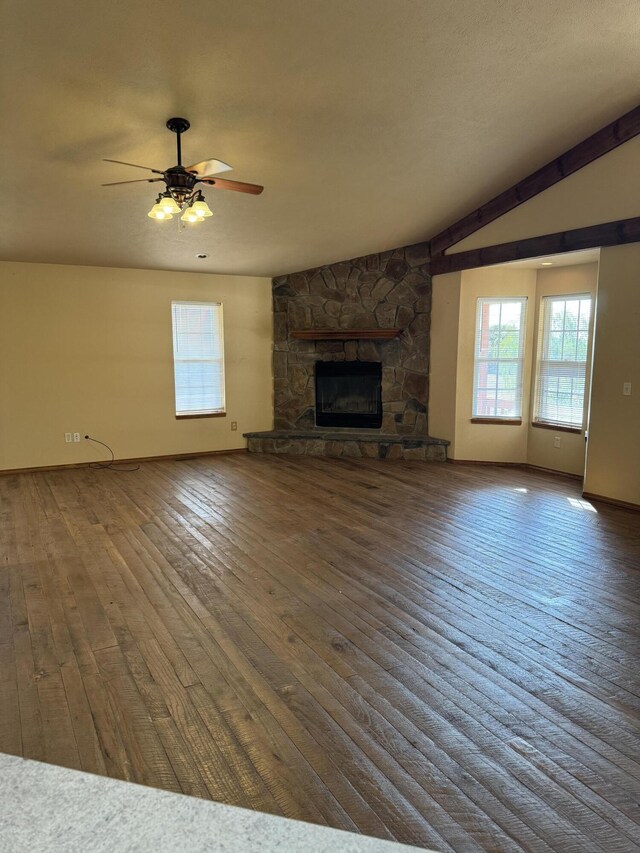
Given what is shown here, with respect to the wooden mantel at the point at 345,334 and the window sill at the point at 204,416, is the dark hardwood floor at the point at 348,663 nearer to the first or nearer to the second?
the window sill at the point at 204,416

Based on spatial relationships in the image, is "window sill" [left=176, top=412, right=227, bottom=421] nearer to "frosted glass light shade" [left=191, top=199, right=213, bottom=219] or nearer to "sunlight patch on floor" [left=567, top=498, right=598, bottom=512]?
"frosted glass light shade" [left=191, top=199, right=213, bottom=219]

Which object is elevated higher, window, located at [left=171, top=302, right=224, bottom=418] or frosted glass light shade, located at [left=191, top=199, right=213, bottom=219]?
frosted glass light shade, located at [left=191, top=199, right=213, bottom=219]

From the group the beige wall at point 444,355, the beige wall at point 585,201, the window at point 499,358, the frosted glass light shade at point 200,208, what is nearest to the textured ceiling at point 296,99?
the beige wall at point 585,201

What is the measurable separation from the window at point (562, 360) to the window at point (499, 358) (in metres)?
0.24

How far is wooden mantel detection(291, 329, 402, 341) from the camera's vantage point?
697 cm

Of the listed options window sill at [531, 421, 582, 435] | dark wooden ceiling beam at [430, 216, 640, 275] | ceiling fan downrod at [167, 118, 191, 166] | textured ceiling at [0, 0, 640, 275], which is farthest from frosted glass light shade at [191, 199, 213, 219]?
window sill at [531, 421, 582, 435]

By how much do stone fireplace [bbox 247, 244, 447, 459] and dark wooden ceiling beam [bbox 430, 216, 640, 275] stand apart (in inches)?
19.9

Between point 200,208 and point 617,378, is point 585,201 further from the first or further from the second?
point 200,208

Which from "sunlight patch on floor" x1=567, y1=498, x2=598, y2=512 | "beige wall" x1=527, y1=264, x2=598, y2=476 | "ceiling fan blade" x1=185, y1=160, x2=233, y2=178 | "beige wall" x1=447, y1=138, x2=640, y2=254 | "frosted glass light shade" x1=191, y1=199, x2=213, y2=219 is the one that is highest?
"beige wall" x1=447, y1=138, x2=640, y2=254

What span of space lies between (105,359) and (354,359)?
3230 millimetres

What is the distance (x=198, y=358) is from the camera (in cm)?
730

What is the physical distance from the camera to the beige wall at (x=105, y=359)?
20.3 ft

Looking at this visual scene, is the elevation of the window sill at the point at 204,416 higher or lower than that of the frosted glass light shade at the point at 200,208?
lower

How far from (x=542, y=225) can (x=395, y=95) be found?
246cm
